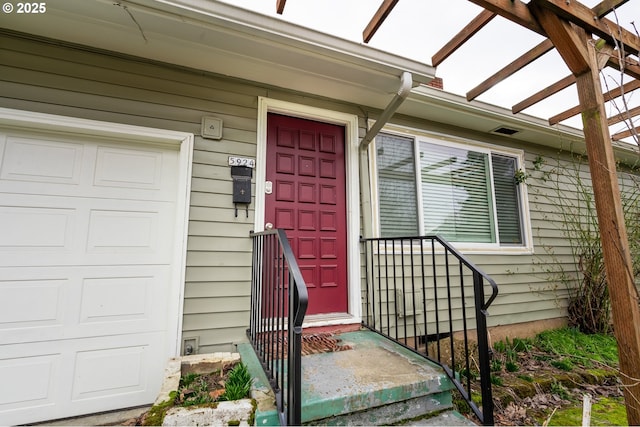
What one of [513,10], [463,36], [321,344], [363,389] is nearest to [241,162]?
[321,344]

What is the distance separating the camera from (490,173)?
3.78 metres

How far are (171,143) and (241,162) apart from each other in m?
0.59

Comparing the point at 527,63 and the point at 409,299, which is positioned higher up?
the point at 527,63

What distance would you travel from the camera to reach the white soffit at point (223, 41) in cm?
181

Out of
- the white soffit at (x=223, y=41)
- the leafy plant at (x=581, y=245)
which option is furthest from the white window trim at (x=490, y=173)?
the white soffit at (x=223, y=41)

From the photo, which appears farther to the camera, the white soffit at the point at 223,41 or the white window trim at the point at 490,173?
the white window trim at the point at 490,173

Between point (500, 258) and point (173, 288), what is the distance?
370 centimetres

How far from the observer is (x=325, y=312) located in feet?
8.77

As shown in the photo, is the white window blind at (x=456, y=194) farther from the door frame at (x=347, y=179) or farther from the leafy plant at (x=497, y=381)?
the leafy plant at (x=497, y=381)

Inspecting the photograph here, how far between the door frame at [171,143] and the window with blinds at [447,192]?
1895 mm

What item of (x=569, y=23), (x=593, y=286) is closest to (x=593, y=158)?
(x=569, y=23)

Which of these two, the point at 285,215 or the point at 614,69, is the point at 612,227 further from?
the point at 285,215

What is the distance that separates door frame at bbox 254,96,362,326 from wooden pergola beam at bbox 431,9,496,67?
Answer: 91 centimetres

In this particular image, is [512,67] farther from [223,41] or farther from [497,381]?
[497,381]
